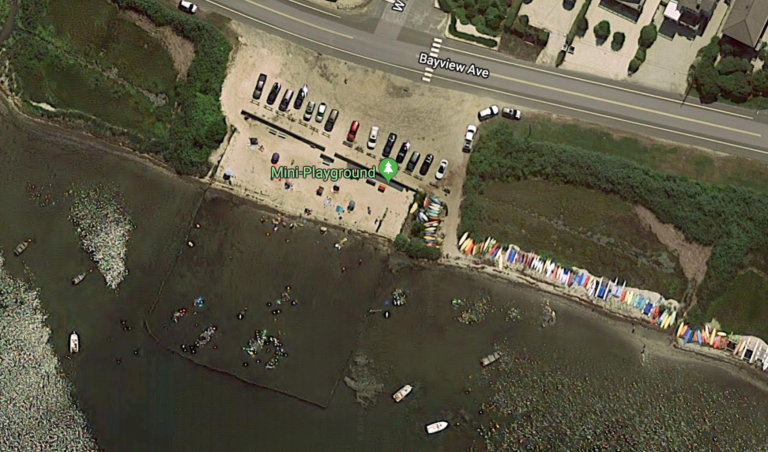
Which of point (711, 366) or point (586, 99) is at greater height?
point (586, 99)

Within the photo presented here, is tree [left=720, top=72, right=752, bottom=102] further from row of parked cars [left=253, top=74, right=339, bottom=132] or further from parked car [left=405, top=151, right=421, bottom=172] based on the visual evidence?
row of parked cars [left=253, top=74, right=339, bottom=132]

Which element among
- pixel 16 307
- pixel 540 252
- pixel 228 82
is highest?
pixel 228 82

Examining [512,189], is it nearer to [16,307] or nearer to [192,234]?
[192,234]

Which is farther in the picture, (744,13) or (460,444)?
(460,444)

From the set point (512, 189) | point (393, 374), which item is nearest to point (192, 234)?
point (393, 374)

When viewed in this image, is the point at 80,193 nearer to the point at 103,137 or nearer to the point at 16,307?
the point at 103,137
